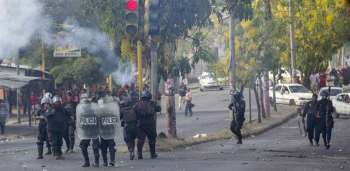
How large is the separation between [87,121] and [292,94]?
24948mm

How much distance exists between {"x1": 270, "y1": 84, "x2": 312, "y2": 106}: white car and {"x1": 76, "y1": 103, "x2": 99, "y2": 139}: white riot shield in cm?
2413

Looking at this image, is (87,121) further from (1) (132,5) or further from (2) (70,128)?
(2) (70,128)

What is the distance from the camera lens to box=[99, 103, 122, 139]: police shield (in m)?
15.5

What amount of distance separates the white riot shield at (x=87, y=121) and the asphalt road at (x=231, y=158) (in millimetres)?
758

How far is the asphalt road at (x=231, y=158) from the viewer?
14.9m

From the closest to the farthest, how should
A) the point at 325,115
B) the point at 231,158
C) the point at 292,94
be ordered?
the point at 231,158 < the point at 325,115 < the point at 292,94

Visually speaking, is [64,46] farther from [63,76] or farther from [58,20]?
[63,76]

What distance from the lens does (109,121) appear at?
1566cm

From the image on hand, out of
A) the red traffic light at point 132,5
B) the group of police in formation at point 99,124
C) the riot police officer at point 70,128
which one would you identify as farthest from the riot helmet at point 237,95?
the red traffic light at point 132,5

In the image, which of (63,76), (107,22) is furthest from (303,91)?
(107,22)

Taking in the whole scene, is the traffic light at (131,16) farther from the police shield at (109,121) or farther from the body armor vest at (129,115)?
the police shield at (109,121)

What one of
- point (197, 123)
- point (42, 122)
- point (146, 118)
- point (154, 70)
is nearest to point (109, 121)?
point (146, 118)

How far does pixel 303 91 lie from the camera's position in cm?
3916

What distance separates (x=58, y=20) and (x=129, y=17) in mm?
18474
